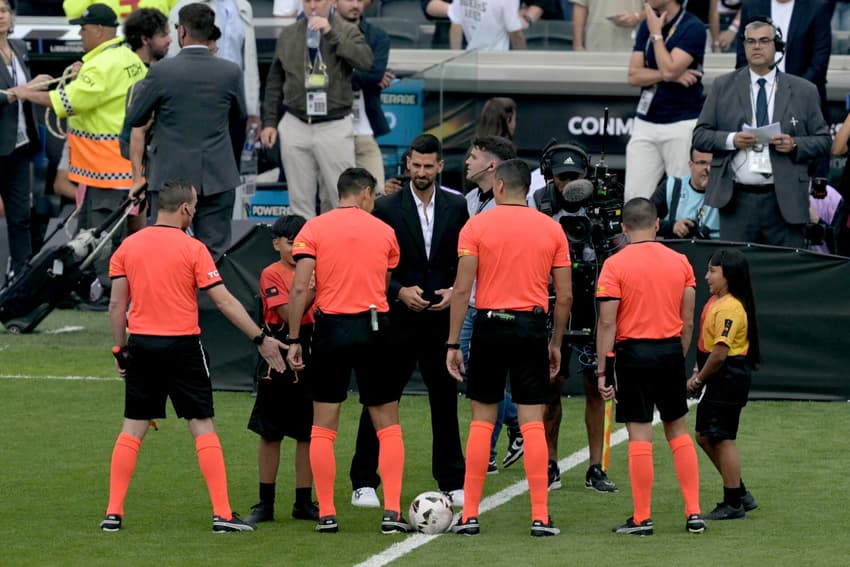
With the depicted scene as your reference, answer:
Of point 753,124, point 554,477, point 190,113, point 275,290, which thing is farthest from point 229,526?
point 753,124

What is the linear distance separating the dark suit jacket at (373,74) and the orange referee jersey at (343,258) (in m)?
6.35

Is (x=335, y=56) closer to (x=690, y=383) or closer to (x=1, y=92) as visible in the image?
(x=1, y=92)

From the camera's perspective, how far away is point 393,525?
8859 mm

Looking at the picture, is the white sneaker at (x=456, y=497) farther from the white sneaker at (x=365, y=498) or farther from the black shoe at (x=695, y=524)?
the black shoe at (x=695, y=524)

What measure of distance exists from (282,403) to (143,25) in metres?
6.00

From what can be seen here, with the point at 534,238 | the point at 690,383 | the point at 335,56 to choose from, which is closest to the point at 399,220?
the point at 534,238

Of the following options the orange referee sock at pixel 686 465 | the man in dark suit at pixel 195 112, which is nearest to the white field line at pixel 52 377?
the man in dark suit at pixel 195 112

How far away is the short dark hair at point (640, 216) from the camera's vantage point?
888 cm

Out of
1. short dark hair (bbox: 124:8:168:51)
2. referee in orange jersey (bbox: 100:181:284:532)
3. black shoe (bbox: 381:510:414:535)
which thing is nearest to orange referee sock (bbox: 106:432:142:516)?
referee in orange jersey (bbox: 100:181:284:532)

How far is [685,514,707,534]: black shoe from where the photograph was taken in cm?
887

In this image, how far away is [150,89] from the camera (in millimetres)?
12766

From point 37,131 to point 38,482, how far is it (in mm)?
7226

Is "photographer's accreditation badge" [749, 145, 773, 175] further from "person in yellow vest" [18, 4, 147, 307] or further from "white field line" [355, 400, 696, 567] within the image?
"person in yellow vest" [18, 4, 147, 307]

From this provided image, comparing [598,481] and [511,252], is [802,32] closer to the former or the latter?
[598,481]
